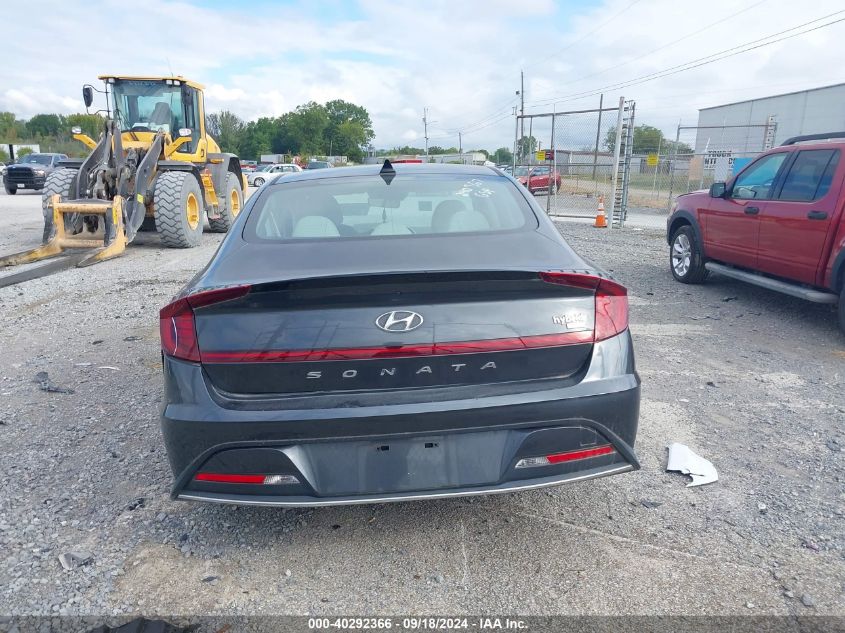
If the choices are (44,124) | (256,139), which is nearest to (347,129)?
(256,139)

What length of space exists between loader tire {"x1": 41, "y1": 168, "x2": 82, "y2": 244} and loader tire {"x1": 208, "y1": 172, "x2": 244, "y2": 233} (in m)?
3.06

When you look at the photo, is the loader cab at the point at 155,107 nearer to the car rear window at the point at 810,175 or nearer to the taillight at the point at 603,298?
the car rear window at the point at 810,175

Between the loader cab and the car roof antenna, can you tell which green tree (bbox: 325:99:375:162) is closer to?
the loader cab

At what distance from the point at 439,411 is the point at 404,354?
254 mm

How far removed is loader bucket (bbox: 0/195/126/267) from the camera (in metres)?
9.72

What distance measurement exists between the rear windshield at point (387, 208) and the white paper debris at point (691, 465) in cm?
161

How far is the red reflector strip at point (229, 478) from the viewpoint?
7.67ft

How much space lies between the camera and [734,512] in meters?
2.95

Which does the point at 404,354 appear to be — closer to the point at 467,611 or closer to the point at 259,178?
the point at 467,611

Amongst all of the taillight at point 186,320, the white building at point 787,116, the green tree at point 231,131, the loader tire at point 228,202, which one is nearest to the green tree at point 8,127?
the green tree at point 231,131

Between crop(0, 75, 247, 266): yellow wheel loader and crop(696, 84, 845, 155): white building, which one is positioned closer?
crop(0, 75, 247, 266): yellow wheel loader

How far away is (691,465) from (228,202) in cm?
1233

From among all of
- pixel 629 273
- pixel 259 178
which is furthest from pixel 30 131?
pixel 629 273

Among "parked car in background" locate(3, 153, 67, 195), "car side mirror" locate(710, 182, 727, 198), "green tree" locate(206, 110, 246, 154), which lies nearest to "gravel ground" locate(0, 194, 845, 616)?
"car side mirror" locate(710, 182, 727, 198)
